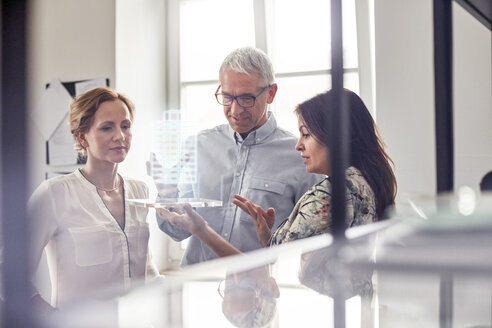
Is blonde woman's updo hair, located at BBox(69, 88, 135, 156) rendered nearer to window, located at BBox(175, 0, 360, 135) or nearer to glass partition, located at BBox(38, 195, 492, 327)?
glass partition, located at BBox(38, 195, 492, 327)

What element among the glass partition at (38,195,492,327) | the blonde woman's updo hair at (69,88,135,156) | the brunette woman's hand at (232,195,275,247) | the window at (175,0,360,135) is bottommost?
the brunette woman's hand at (232,195,275,247)

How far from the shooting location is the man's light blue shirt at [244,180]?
84 cm

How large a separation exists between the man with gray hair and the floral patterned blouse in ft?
0.62

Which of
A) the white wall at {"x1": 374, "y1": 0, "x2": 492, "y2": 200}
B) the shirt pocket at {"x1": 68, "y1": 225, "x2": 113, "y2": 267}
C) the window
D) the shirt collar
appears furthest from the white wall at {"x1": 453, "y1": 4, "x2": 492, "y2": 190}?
the shirt pocket at {"x1": 68, "y1": 225, "x2": 113, "y2": 267}

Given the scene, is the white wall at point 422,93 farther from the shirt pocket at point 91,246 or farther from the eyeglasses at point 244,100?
the shirt pocket at point 91,246

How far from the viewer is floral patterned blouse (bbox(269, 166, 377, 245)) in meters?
0.61

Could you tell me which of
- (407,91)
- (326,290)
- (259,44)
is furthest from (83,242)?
(259,44)

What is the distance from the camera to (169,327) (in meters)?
0.17

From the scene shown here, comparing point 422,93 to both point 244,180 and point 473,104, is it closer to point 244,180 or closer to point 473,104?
point 473,104

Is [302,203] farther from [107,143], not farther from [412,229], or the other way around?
[107,143]

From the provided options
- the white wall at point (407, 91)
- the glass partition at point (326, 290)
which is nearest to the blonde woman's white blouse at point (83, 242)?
the glass partition at point (326, 290)

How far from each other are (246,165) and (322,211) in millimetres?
310

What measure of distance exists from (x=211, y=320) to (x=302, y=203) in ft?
1.46

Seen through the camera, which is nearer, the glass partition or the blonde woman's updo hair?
the glass partition
